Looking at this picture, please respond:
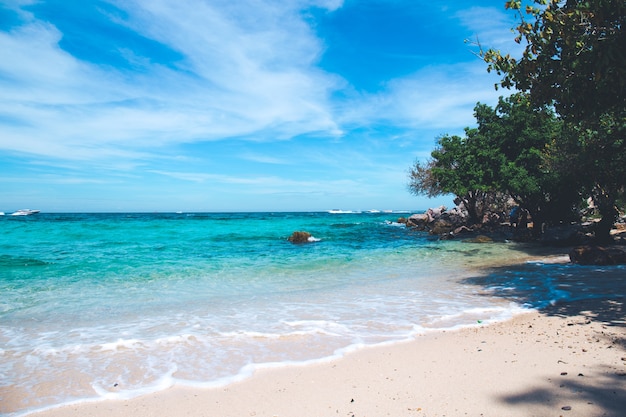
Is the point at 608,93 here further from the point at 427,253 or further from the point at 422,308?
the point at 427,253

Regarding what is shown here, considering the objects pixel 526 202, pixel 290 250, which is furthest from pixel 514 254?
pixel 290 250

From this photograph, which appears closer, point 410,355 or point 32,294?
point 410,355

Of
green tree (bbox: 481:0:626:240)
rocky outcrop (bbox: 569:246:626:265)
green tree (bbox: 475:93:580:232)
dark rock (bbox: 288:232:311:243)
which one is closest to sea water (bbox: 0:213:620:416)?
rocky outcrop (bbox: 569:246:626:265)

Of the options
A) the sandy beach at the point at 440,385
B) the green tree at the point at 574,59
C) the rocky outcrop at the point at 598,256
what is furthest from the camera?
the rocky outcrop at the point at 598,256

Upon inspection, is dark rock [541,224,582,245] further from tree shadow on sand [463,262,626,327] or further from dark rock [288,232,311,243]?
dark rock [288,232,311,243]

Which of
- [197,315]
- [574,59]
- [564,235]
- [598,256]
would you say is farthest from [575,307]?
[564,235]

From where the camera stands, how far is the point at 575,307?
816 cm

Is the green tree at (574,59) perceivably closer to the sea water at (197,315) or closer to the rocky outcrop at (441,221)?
the sea water at (197,315)

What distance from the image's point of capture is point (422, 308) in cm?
899

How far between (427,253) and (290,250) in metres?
8.21

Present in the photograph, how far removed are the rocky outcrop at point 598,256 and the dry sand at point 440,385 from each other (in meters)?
8.83

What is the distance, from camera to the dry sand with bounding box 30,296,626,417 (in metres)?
4.08

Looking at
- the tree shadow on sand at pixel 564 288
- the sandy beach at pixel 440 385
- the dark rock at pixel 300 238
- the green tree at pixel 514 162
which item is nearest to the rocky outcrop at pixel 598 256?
the tree shadow on sand at pixel 564 288

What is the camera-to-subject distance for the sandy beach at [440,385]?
4.08m
